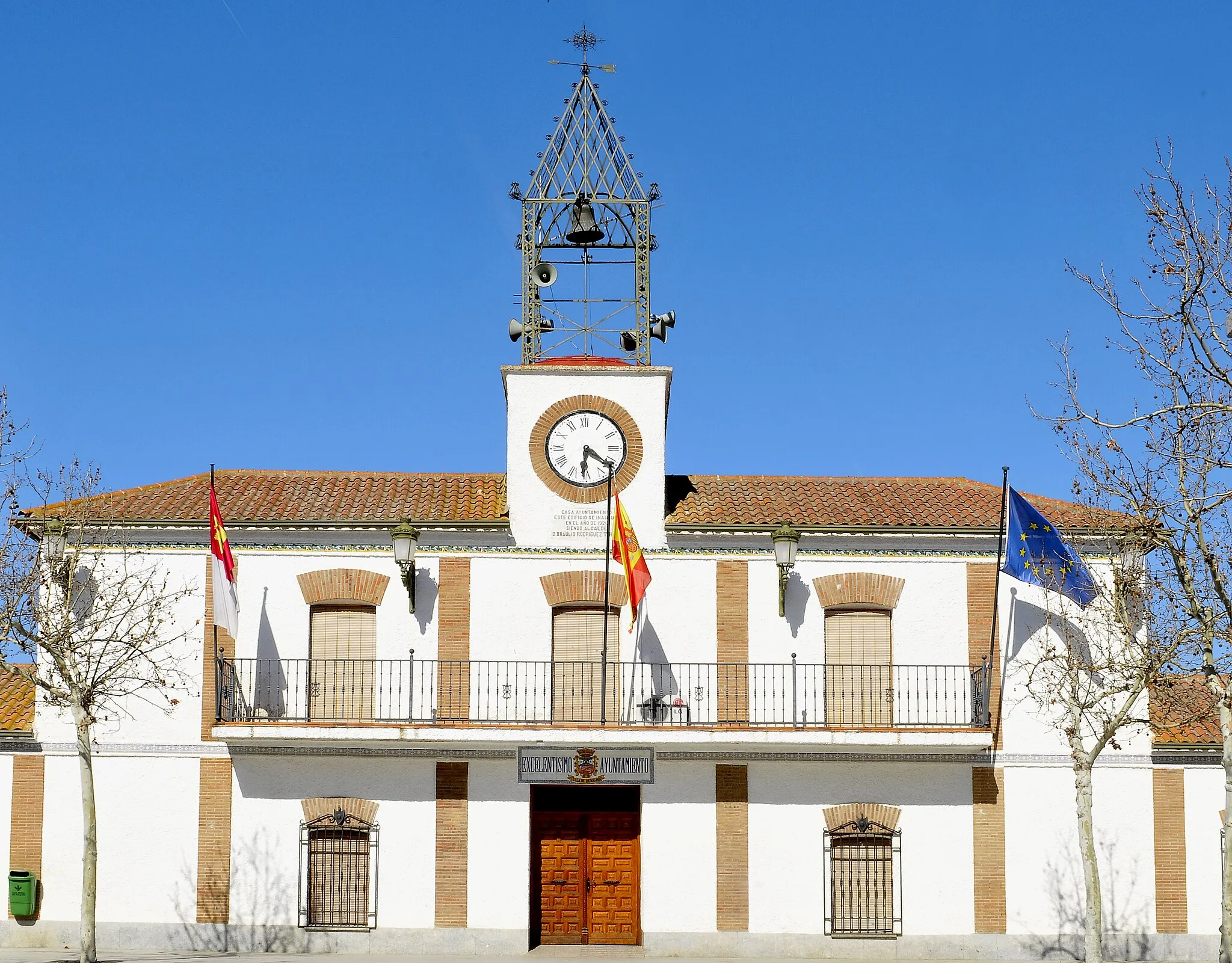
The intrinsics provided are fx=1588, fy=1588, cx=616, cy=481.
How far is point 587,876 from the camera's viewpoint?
23.6 m

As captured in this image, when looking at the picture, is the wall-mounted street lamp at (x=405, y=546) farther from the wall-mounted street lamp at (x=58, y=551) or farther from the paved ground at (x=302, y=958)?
the paved ground at (x=302, y=958)

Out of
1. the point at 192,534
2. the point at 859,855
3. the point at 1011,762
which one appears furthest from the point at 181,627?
the point at 1011,762

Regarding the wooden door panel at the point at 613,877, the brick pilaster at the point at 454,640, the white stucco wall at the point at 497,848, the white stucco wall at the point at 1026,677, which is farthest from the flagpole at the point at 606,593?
the white stucco wall at the point at 1026,677

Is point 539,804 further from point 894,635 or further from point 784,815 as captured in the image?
point 894,635

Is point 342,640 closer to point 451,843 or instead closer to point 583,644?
point 451,843

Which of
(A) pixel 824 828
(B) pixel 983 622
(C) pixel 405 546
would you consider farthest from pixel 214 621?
(B) pixel 983 622

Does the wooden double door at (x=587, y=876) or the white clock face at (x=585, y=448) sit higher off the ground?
the white clock face at (x=585, y=448)

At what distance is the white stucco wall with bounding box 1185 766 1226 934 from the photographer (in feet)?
75.6

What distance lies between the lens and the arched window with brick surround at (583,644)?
23.4 meters

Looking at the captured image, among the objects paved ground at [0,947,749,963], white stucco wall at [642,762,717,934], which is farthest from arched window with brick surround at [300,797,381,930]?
white stucco wall at [642,762,717,934]

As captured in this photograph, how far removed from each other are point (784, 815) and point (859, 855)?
1.24 m

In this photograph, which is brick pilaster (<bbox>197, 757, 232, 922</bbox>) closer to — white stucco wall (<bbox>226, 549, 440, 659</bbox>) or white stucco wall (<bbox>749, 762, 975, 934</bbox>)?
white stucco wall (<bbox>226, 549, 440, 659</bbox>)

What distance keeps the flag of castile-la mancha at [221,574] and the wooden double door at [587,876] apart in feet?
18.0

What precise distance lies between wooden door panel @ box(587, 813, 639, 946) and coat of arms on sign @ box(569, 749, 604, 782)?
1.03 meters
